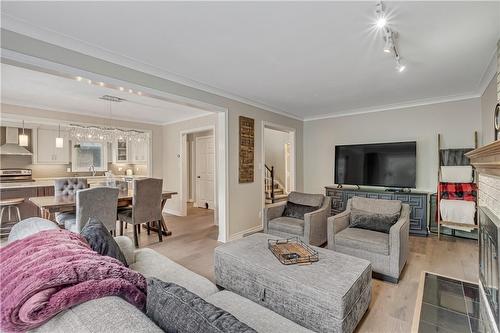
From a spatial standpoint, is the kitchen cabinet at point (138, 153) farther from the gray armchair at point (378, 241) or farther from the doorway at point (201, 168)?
the gray armchair at point (378, 241)

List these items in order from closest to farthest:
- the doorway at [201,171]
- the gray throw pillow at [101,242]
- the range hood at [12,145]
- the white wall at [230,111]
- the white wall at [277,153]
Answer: the gray throw pillow at [101,242]
the white wall at [230,111]
the range hood at [12,145]
the doorway at [201,171]
the white wall at [277,153]

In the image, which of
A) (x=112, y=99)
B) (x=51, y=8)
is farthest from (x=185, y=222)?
(x=51, y=8)

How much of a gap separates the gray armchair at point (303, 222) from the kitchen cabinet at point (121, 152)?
5.41 metres

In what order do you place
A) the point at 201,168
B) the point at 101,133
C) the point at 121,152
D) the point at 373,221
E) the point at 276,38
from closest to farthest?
the point at 276,38 → the point at 373,221 → the point at 101,133 → the point at 121,152 → the point at 201,168

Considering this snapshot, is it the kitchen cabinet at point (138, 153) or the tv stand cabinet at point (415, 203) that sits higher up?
the kitchen cabinet at point (138, 153)

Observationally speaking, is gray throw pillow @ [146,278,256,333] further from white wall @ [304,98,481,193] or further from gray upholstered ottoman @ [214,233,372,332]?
white wall @ [304,98,481,193]

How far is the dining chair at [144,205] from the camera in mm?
3684

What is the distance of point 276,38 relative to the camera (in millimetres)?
2293

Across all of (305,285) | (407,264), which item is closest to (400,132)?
(407,264)

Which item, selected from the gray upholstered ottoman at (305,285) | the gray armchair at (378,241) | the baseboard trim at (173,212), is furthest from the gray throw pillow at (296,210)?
the baseboard trim at (173,212)

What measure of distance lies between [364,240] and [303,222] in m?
0.97

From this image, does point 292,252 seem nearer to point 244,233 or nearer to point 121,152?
point 244,233

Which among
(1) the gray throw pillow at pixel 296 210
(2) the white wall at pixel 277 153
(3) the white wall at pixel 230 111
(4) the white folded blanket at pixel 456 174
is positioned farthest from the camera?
(2) the white wall at pixel 277 153

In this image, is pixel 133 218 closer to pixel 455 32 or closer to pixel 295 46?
pixel 295 46
